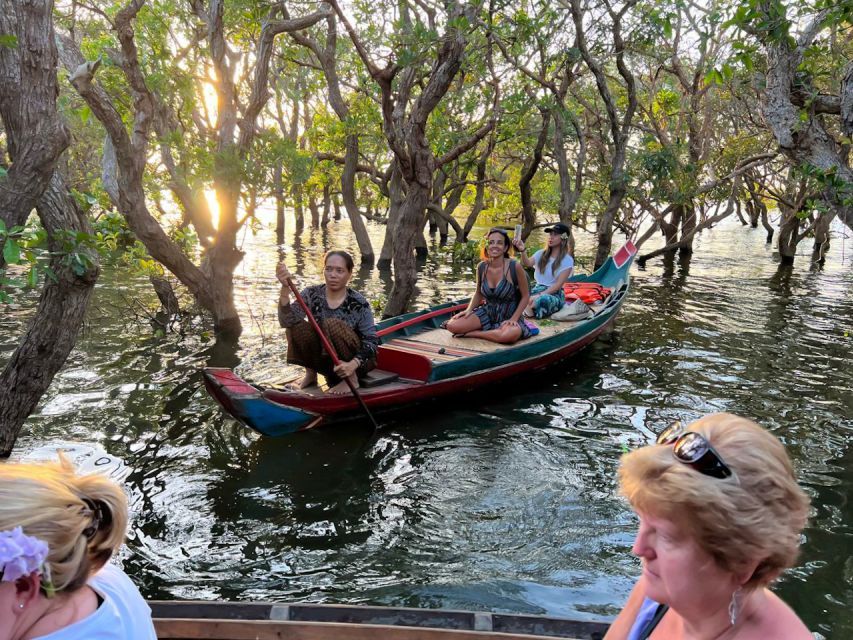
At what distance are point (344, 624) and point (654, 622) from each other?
4.61 ft

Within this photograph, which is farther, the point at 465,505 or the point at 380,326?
the point at 380,326

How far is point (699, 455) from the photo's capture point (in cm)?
143

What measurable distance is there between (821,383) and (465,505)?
583cm

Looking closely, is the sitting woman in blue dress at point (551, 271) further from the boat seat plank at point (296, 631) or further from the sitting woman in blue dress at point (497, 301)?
the boat seat plank at point (296, 631)

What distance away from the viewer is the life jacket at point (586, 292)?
10.4 metres

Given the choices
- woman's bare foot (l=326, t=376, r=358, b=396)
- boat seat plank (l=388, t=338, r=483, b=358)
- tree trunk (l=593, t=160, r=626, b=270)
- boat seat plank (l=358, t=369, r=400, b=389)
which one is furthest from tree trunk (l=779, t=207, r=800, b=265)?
woman's bare foot (l=326, t=376, r=358, b=396)

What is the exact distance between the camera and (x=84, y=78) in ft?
21.1

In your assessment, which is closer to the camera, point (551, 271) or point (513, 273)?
point (513, 273)

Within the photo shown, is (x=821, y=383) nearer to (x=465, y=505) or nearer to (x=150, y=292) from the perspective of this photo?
(x=465, y=505)

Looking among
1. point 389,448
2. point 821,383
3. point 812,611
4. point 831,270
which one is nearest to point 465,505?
point 389,448

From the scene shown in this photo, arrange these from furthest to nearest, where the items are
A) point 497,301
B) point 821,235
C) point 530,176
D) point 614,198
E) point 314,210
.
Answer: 1. point 314,210
2. point 821,235
3. point 530,176
4. point 614,198
5. point 497,301

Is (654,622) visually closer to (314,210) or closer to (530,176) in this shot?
(530,176)

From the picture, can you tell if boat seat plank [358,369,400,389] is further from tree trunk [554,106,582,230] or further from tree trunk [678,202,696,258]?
tree trunk [678,202,696,258]

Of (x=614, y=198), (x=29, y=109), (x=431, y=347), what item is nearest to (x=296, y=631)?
(x=29, y=109)
